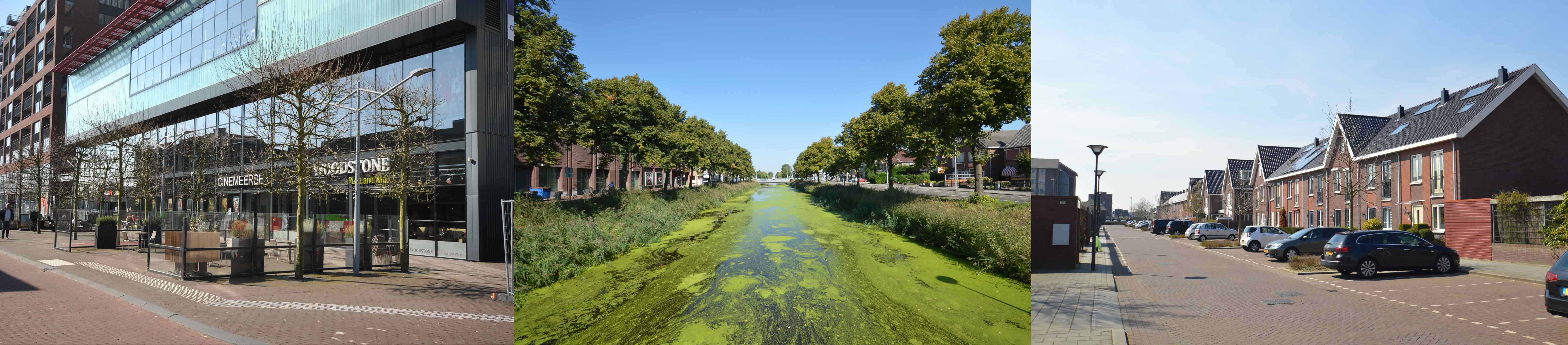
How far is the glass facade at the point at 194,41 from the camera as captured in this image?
15547mm

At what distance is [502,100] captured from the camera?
307 centimetres

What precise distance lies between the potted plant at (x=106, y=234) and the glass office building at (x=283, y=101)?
1.22 m

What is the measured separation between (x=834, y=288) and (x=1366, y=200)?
3638cm

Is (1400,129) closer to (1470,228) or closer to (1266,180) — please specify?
(1470,228)

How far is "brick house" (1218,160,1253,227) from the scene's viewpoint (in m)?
50.5

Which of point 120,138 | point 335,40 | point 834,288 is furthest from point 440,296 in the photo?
point 120,138

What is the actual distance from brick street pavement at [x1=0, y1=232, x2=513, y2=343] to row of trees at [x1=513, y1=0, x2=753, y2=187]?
892mm

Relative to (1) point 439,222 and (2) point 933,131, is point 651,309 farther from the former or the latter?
(1) point 439,222

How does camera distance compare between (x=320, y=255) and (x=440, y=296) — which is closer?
(x=440, y=296)

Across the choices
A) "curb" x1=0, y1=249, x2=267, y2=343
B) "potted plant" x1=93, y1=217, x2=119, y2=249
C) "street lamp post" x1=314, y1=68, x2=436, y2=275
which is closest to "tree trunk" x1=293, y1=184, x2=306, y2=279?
"street lamp post" x1=314, y1=68, x2=436, y2=275

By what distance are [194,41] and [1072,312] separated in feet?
87.1

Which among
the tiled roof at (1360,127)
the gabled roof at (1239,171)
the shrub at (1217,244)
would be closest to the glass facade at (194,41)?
the shrub at (1217,244)

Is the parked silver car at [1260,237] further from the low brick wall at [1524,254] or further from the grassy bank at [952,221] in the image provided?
the grassy bank at [952,221]

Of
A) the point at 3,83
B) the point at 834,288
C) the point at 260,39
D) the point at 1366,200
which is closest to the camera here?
the point at 834,288
